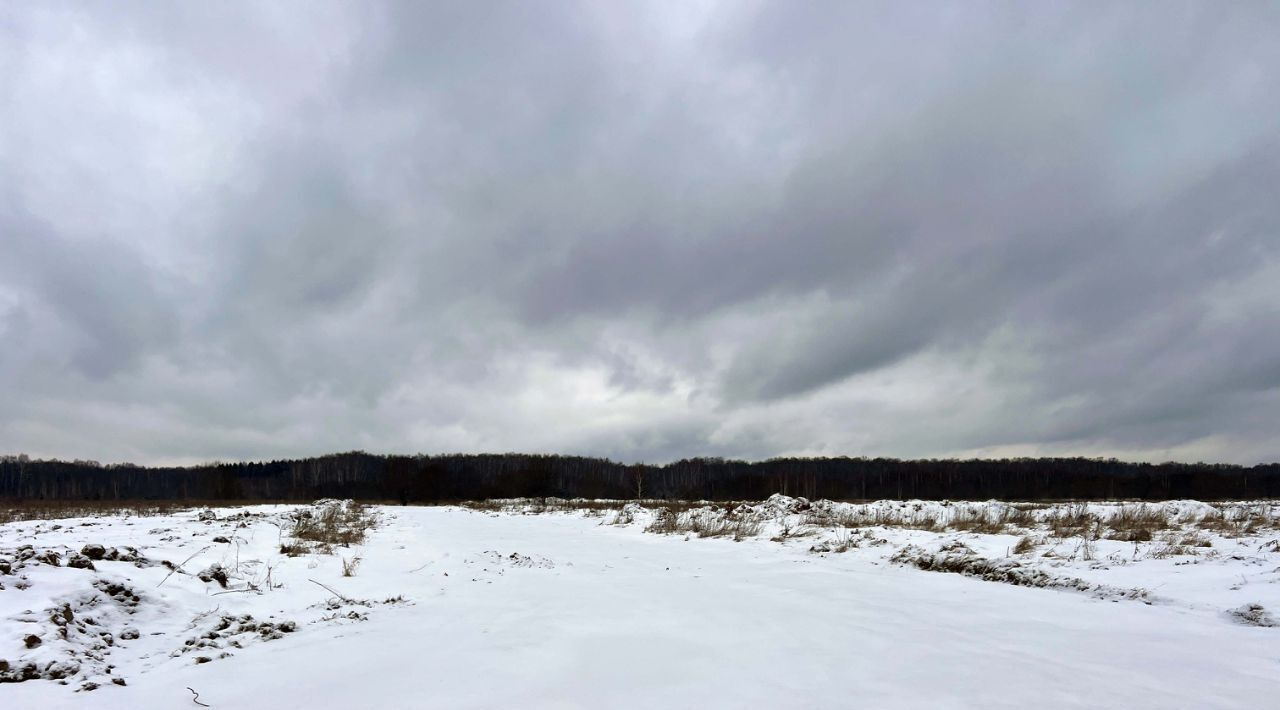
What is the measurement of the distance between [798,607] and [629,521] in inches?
755

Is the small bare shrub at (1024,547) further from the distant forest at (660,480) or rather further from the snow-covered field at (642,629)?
the distant forest at (660,480)

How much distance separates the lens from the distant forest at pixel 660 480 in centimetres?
8269

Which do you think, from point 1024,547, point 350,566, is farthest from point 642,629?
point 1024,547

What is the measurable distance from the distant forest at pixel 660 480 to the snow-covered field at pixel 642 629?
219ft

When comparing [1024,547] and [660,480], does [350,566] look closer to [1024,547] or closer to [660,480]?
[1024,547]

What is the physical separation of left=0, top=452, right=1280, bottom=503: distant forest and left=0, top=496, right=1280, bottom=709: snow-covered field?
66.6 metres

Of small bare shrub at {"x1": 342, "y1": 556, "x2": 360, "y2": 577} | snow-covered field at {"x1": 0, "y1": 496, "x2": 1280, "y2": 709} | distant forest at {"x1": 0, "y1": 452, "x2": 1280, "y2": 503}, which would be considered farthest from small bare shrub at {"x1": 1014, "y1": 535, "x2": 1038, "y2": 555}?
distant forest at {"x1": 0, "y1": 452, "x2": 1280, "y2": 503}

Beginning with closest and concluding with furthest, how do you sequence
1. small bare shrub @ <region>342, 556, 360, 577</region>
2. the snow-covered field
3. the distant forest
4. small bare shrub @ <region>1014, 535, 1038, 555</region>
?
the snow-covered field → small bare shrub @ <region>342, 556, 360, 577</region> → small bare shrub @ <region>1014, 535, 1038, 555</region> → the distant forest

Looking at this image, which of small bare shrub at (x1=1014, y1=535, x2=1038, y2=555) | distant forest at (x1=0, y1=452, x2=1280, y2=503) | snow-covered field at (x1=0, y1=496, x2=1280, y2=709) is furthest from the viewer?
distant forest at (x1=0, y1=452, x2=1280, y2=503)

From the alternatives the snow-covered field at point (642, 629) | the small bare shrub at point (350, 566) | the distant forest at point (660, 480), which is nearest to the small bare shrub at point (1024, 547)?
the snow-covered field at point (642, 629)

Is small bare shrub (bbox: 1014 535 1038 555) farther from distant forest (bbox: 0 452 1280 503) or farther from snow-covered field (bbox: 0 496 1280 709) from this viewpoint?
distant forest (bbox: 0 452 1280 503)

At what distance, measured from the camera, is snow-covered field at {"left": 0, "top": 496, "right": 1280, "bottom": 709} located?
3631 mm

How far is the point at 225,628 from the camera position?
17.5 ft

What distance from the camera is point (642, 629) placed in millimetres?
5434
